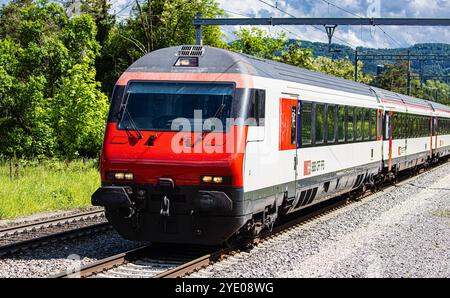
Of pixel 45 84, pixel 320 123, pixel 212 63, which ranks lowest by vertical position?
pixel 320 123

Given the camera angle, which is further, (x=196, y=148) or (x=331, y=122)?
(x=331, y=122)

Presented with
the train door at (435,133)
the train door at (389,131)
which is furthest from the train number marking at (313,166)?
the train door at (435,133)

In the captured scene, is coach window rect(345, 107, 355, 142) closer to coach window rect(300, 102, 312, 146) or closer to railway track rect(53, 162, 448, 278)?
coach window rect(300, 102, 312, 146)

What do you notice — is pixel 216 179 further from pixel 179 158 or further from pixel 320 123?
pixel 320 123

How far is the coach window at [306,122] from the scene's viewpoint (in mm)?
12301

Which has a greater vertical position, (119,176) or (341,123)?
(341,123)

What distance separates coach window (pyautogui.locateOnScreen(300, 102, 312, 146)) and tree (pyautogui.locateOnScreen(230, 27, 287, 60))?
33579 mm

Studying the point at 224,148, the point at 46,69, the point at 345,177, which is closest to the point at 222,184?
the point at 224,148

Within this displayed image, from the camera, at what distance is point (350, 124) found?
15867 millimetres

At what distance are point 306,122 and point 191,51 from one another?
3129 mm

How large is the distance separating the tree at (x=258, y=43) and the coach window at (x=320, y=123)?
3267 centimetres

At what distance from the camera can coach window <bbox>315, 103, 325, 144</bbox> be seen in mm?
13266

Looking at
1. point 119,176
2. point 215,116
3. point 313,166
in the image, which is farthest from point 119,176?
point 313,166

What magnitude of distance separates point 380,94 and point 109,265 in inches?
523
